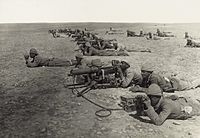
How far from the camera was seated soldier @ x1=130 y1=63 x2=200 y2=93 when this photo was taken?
867cm

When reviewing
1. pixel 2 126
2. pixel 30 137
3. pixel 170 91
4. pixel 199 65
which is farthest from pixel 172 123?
pixel 199 65

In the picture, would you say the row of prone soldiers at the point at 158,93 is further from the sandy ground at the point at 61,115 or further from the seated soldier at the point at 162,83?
the sandy ground at the point at 61,115

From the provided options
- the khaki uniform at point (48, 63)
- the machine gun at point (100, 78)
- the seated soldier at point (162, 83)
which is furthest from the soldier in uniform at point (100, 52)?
the seated soldier at point (162, 83)

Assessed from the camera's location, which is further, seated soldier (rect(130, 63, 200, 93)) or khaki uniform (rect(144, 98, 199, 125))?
seated soldier (rect(130, 63, 200, 93))

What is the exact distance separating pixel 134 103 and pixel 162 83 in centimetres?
133

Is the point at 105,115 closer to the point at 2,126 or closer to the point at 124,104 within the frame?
the point at 124,104

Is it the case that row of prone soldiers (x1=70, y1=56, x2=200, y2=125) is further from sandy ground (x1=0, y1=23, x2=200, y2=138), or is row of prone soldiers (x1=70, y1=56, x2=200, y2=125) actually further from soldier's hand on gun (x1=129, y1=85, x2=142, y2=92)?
sandy ground (x1=0, y1=23, x2=200, y2=138)

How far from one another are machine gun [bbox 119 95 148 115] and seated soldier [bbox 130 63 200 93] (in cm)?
88

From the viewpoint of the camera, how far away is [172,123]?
6938mm

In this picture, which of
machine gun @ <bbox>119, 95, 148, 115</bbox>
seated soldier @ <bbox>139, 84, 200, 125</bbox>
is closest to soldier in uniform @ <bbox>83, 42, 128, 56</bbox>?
machine gun @ <bbox>119, 95, 148, 115</bbox>

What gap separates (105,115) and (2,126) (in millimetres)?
2483

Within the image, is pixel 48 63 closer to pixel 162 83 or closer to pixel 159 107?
pixel 162 83

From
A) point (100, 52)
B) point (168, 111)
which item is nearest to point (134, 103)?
point (168, 111)

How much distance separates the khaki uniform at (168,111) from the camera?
6.61m
